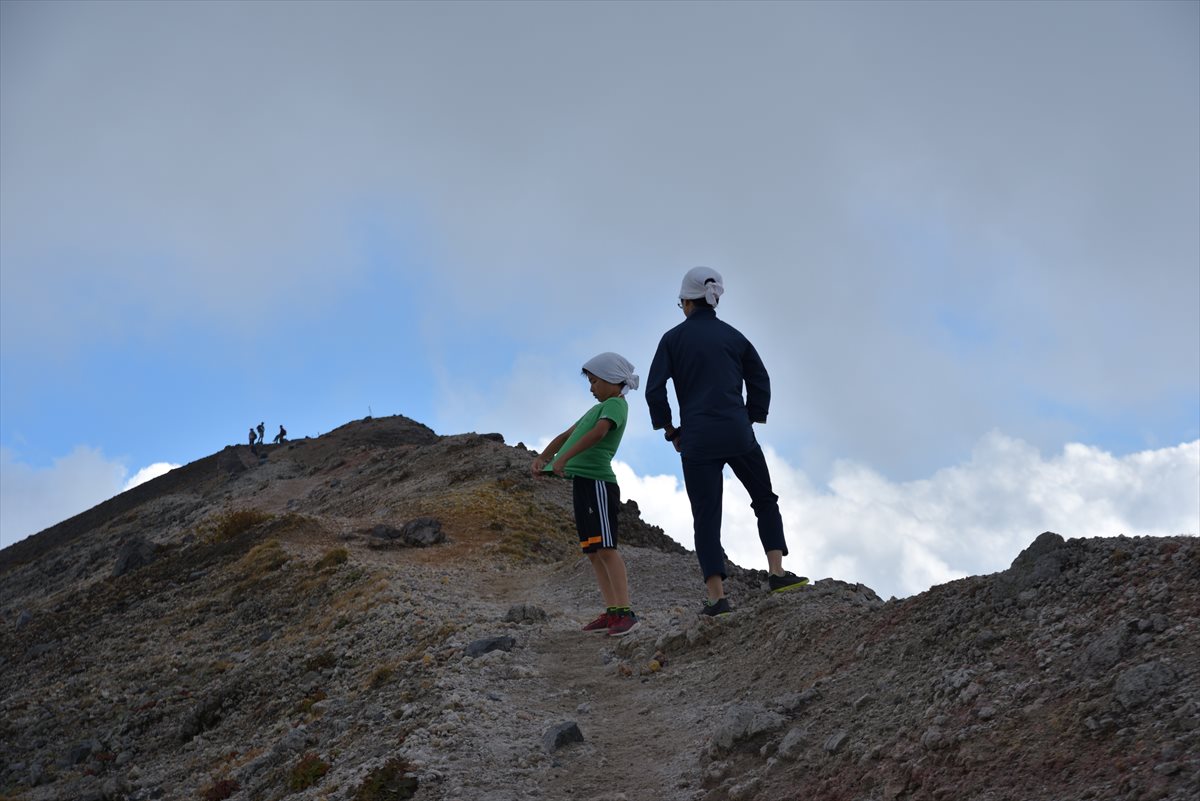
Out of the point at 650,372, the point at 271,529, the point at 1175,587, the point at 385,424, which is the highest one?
the point at 385,424

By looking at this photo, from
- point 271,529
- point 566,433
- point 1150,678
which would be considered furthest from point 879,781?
point 271,529

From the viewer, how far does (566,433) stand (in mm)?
9344

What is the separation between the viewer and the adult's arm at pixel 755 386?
8.21 metres

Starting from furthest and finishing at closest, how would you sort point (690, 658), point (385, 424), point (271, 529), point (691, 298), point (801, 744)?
point (385, 424)
point (271, 529)
point (691, 298)
point (690, 658)
point (801, 744)

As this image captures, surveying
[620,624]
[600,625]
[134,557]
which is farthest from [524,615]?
[134,557]

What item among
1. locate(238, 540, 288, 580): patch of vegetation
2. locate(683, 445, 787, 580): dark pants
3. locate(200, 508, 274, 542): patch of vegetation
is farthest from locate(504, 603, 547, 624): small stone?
locate(200, 508, 274, 542): patch of vegetation

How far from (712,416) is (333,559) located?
31.7 feet

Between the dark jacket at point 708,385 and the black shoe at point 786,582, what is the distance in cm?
111

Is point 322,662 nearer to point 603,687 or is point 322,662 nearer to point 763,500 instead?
point 603,687

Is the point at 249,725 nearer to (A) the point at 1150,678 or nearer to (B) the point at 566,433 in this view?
(B) the point at 566,433

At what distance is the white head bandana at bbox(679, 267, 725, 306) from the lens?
816 centimetres

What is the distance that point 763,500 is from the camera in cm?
810

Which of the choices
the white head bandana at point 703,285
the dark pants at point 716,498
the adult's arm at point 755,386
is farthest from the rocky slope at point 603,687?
the white head bandana at point 703,285

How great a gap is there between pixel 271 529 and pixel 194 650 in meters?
6.64
